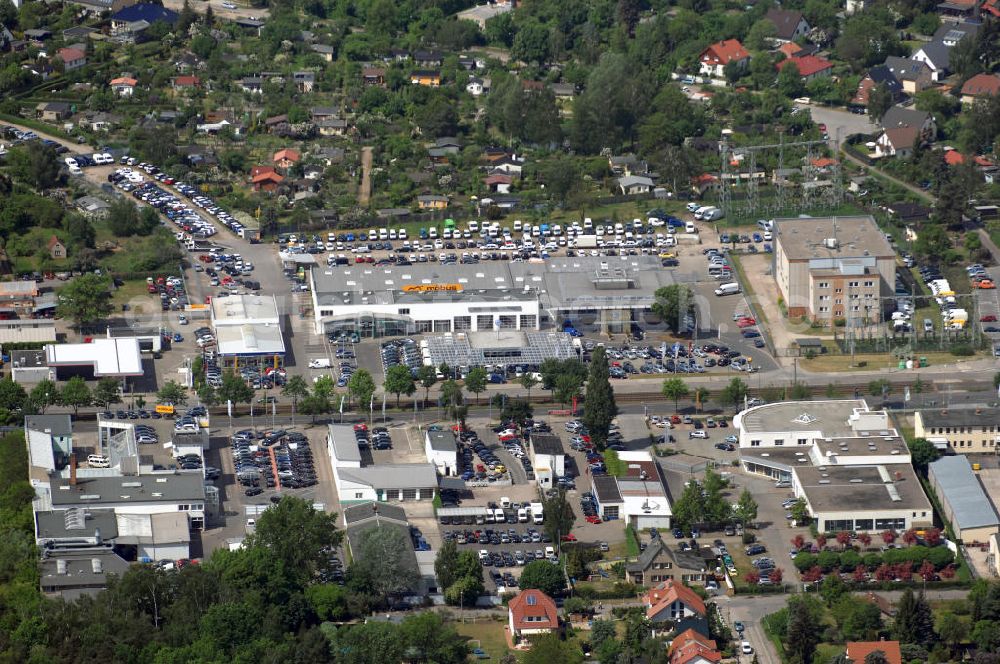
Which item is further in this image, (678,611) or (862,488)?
(862,488)

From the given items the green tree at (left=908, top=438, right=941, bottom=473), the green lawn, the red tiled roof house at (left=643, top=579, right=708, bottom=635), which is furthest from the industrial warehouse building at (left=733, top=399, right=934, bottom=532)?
the green lawn

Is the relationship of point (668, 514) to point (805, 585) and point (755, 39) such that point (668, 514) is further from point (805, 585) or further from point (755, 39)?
point (755, 39)

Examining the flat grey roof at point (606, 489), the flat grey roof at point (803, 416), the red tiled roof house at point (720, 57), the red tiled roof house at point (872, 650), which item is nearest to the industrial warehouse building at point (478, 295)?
the flat grey roof at point (803, 416)

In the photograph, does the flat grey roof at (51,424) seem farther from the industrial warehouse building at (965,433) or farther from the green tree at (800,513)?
the industrial warehouse building at (965,433)

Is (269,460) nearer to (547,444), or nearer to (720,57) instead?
(547,444)

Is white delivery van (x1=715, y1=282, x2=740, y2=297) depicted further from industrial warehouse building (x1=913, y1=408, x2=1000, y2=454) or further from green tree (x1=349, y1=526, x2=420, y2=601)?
green tree (x1=349, y1=526, x2=420, y2=601)

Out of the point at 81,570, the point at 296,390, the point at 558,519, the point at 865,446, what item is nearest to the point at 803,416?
the point at 865,446
